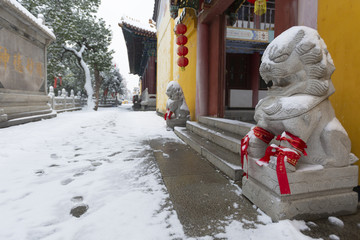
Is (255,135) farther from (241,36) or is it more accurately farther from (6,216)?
(241,36)

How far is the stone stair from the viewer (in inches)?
89.1

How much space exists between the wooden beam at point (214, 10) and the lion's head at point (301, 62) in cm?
Answer: 304

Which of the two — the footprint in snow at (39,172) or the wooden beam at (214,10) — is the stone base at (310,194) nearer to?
the footprint in snow at (39,172)

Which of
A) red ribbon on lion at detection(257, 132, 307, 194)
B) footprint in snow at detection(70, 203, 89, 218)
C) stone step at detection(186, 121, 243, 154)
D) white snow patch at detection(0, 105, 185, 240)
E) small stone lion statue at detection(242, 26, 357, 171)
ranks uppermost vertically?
small stone lion statue at detection(242, 26, 357, 171)

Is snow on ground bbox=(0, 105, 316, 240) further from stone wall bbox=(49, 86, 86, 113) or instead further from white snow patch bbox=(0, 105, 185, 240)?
stone wall bbox=(49, 86, 86, 113)

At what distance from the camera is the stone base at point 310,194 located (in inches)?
53.7

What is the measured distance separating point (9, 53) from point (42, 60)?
7.34ft

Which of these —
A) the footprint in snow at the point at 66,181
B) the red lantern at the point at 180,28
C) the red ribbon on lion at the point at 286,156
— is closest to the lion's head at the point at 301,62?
the red ribbon on lion at the point at 286,156

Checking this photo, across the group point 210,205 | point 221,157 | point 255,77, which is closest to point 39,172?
point 210,205

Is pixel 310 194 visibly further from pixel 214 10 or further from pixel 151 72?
pixel 151 72

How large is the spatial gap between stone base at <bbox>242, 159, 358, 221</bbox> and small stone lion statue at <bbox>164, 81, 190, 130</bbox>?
383 centimetres

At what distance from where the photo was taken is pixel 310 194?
55.8 inches

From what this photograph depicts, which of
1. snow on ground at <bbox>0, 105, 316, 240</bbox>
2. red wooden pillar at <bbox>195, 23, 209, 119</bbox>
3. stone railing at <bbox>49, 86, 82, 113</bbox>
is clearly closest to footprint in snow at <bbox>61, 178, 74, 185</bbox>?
snow on ground at <bbox>0, 105, 316, 240</bbox>

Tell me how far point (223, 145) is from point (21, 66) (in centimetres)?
683
